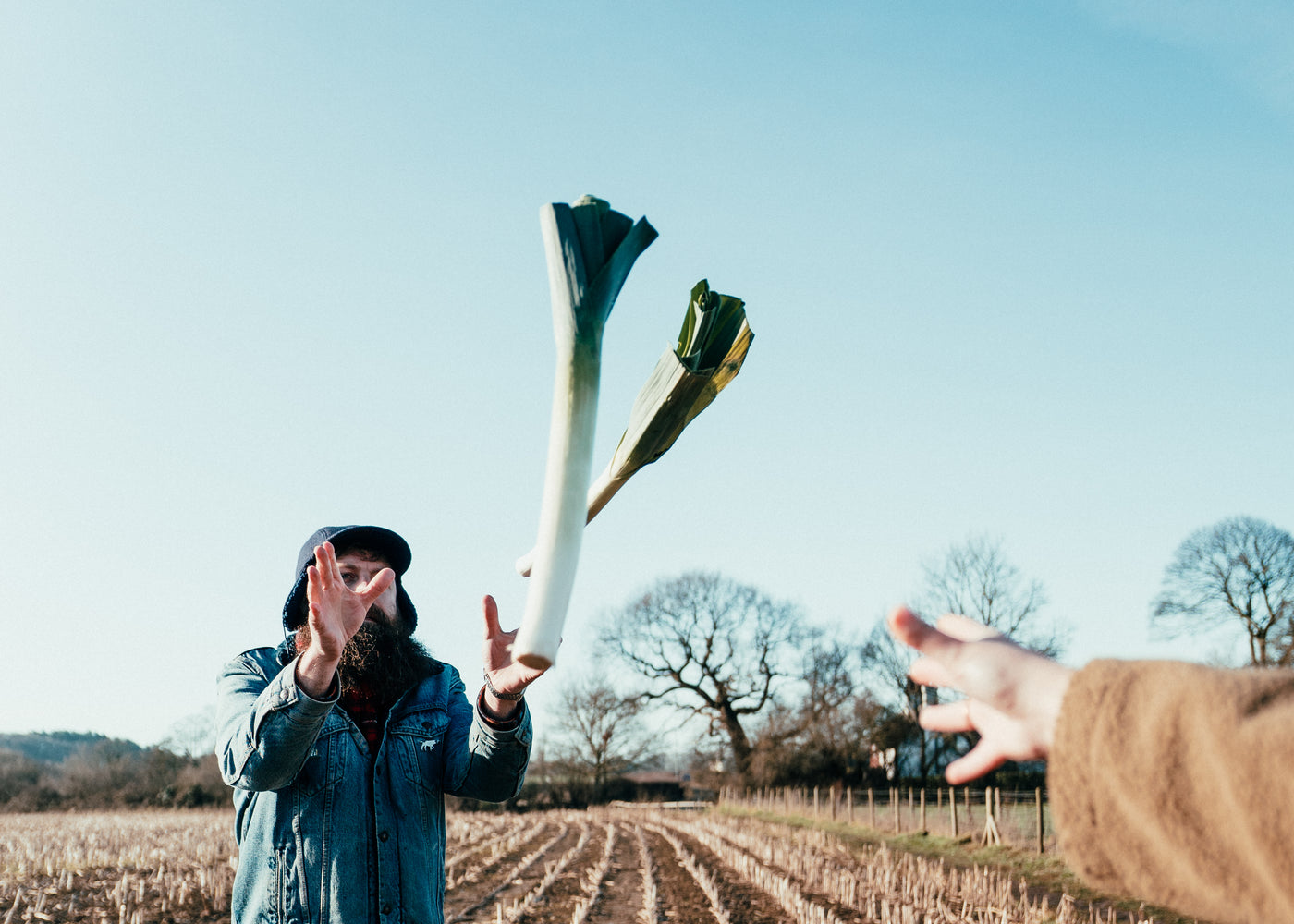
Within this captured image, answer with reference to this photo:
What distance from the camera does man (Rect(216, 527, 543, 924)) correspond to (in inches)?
83.7

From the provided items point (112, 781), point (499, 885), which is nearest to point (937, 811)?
point (499, 885)

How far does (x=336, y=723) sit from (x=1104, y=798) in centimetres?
211

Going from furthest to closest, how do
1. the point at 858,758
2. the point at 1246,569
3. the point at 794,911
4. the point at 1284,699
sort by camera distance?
the point at 858,758 → the point at 1246,569 → the point at 794,911 → the point at 1284,699

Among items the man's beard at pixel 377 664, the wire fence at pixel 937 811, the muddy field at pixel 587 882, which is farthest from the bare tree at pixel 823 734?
the man's beard at pixel 377 664

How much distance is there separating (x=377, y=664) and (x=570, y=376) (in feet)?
5.80

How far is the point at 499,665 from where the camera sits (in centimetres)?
234

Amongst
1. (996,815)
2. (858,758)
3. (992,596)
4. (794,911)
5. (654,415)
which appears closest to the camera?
(654,415)

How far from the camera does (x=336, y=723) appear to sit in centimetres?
250

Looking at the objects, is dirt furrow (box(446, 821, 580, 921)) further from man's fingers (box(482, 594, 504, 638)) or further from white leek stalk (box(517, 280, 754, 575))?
white leek stalk (box(517, 280, 754, 575))

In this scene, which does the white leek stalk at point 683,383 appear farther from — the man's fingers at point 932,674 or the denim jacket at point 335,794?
the denim jacket at point 335,794

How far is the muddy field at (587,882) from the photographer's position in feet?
34.6

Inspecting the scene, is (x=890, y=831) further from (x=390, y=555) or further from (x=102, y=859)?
(x=390, y=555)

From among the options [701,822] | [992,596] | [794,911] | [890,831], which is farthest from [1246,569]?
[794,911]

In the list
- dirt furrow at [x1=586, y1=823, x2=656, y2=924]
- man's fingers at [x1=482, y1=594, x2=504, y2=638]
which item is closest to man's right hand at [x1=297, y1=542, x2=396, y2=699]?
man's fingers at [x1=482, y1=594, x2=504, y2=638]
